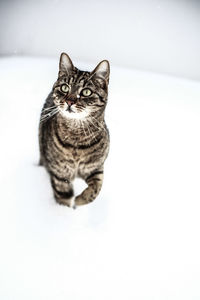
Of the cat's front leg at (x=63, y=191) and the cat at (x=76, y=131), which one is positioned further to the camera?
the cat's front leg at (x=63, y=191)

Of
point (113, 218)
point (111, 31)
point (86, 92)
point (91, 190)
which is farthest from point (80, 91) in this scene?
point (111, 31)

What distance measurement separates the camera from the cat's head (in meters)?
0.97

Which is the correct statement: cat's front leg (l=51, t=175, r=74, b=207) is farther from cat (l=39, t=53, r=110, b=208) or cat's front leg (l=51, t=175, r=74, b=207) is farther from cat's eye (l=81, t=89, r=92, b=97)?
cat's eye (l=81, t=89, r=92, b=97)

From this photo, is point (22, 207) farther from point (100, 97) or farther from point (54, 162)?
point (100, 97)

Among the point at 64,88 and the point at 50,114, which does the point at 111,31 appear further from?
the point at 64,88

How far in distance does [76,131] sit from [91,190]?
0.26 metres

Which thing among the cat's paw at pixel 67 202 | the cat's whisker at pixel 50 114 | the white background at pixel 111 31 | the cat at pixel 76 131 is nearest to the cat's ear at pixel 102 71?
the cat at pixel 76 131

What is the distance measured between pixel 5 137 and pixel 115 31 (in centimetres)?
141

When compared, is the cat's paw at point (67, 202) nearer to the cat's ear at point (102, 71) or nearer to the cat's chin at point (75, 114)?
the cat's chin at point (75, 114)

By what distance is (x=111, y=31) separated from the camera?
2.31 metres

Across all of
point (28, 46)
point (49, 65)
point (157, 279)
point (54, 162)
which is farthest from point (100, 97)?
point (28, 46)

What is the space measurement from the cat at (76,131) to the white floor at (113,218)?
0.45 feet

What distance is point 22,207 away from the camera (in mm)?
1144

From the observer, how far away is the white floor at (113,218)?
90 centimetres
